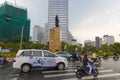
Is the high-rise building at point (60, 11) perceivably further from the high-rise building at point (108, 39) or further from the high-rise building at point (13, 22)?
the high-rise building at point (13, 22)

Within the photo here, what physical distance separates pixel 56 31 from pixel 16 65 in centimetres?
3040

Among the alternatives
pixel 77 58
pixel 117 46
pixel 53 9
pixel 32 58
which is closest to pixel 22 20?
pixel 117 46

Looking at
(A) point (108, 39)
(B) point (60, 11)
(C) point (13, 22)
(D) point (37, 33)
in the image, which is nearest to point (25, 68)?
(C) point (13, 22)

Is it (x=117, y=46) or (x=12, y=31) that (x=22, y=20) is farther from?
(x=117, y=46)

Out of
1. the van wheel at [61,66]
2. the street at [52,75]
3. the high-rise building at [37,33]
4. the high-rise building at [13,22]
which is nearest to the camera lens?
the street at [52,75]

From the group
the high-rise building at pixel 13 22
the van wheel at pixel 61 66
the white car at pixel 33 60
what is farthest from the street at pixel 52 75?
the high-rise building at pixel 13 22

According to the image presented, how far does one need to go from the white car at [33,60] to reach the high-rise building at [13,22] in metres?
69.3

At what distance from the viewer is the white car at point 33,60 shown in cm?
1728

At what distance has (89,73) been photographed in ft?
45.1

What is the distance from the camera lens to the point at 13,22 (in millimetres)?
98750

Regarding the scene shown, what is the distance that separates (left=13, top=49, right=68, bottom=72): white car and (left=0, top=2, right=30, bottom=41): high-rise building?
69.3 metres

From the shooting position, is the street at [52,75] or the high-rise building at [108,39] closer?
the street at [52,75]

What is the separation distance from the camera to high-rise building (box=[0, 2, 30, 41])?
284ft

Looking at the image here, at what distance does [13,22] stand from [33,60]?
275ft
